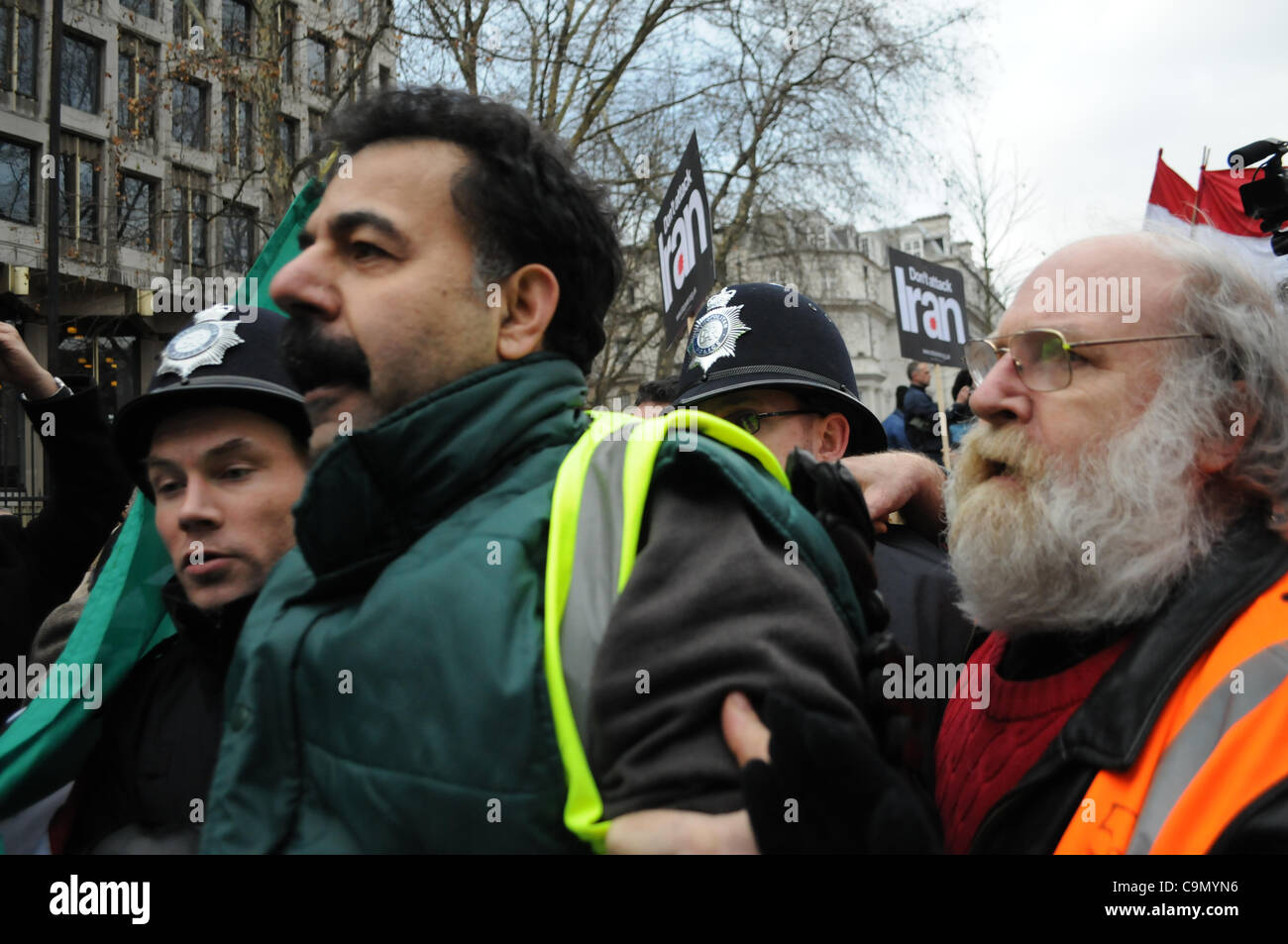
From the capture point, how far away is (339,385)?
1350 millimetres

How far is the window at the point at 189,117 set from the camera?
19859mm

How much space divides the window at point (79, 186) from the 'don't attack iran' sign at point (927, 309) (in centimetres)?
1829

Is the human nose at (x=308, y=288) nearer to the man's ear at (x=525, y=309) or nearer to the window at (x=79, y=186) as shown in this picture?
the man's ear at (x=525, y=309)

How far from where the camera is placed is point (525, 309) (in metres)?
1.46

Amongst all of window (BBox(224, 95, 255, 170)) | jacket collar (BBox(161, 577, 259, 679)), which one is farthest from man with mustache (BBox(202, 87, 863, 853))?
window (BBox(224, 95, 255, 170))

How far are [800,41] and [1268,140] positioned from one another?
13.7m

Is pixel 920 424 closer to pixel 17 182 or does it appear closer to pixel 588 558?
pixel 588 558

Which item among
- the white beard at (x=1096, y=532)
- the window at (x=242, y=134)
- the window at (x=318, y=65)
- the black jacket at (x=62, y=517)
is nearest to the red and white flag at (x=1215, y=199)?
the white beard at (x=1096, y=532)

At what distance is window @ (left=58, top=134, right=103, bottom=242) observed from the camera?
789 inches

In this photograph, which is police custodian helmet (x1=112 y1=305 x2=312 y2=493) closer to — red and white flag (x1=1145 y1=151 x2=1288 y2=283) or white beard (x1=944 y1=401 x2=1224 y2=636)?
white beard (x1=944 y1=401 x2=1224 y2=636)

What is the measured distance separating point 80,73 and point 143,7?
84.4 inches

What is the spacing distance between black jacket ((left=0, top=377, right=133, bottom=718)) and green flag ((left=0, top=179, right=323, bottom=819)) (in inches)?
18.8

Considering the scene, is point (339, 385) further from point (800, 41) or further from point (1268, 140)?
point (800, 41)

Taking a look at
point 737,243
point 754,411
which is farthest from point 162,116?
point 754,411
